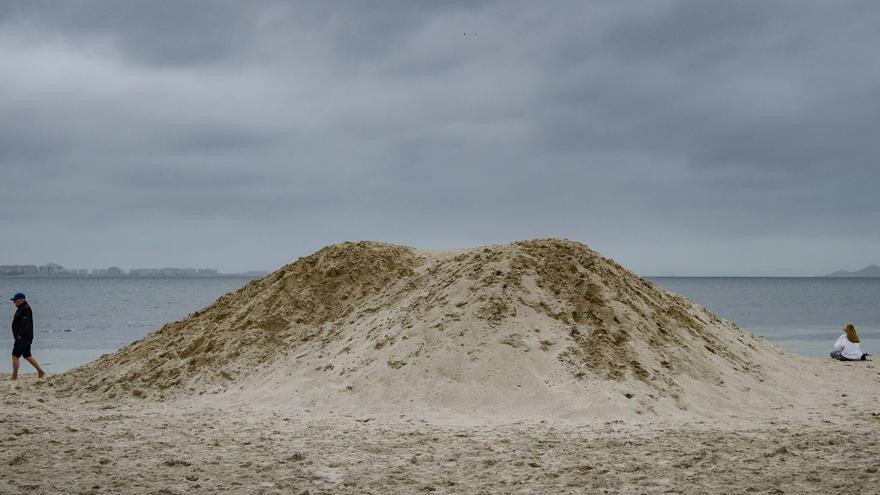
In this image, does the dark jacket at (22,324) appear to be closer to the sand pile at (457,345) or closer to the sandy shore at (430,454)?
the sand pile at (457,345)

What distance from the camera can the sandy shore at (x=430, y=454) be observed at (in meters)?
6.55

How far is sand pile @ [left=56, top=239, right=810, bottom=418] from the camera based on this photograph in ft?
33.0

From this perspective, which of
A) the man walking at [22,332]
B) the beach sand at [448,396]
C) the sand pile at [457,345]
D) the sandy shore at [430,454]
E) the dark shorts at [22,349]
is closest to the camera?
the sandy shore at [430,454]

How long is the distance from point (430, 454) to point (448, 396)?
2336 millimetres

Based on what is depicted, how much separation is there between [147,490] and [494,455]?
315 centimetres

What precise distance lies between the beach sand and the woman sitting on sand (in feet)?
2.72

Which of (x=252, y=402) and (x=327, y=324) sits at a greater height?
(x=327, y=324)

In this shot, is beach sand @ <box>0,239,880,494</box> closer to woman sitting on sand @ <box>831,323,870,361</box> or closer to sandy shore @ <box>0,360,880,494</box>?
sandy shore @ <box>0,360,880,494</box>

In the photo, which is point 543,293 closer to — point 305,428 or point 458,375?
point 458,375

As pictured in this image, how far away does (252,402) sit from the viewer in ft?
35.6

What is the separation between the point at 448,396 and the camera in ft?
32.6

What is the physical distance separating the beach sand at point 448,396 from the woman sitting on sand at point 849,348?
828mm

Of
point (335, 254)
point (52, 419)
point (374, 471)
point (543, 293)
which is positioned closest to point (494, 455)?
point (374, 471)

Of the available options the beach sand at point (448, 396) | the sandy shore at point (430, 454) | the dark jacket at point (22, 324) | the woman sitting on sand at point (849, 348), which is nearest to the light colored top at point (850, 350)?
the woman sitting on sand at point (849, 348)
